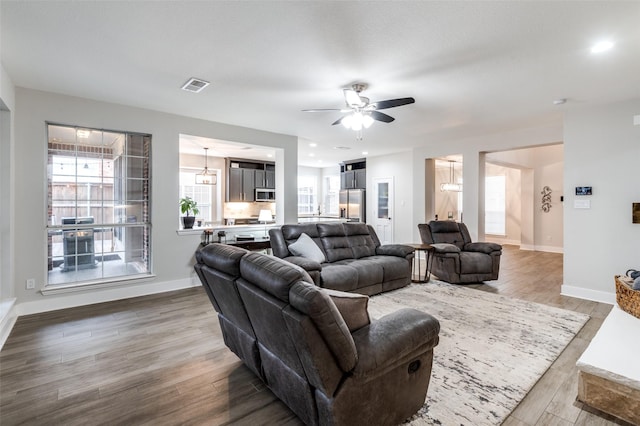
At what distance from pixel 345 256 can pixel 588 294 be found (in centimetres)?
343

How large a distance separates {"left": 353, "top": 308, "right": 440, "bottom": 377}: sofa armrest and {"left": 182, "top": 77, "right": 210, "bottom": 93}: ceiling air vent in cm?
320

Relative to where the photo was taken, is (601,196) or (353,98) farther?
(601,196)

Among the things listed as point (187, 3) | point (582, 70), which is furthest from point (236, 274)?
point (582, 70)

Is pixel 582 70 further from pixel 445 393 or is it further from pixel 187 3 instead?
pixel 187 3

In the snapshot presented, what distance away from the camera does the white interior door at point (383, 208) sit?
8570 millimetres

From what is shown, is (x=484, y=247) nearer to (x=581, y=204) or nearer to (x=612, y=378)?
(x=581, y=204)

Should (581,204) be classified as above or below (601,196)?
below

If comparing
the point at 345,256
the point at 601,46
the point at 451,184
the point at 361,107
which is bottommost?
the point at 345,256

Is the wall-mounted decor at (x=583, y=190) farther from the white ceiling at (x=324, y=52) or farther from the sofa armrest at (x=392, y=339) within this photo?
the sofa armrest at (x=392, y=339)

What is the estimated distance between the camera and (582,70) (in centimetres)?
313

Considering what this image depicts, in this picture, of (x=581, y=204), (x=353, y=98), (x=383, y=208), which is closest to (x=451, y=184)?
(x=383, y=208)

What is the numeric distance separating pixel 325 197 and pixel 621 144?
27.6ft

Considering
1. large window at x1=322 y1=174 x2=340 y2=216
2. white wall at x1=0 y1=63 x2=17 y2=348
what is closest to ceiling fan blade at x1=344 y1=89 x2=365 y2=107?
white wall at x1=0 y1=63 x2=17 y2=348

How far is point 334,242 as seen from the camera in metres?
4.79
